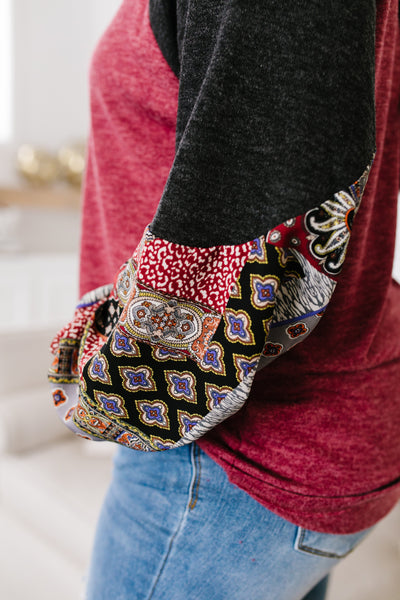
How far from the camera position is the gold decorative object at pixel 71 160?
9.73 feet

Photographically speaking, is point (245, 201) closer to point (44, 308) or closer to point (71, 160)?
point (44, 308)

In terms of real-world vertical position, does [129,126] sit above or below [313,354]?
above

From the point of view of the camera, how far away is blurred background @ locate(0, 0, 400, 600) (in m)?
1.35

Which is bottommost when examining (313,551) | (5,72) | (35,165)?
(35,165)

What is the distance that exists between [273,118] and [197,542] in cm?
38

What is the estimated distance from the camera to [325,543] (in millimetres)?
536

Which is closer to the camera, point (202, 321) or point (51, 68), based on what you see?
point (202, 321)

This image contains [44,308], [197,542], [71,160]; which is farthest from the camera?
[71,160]

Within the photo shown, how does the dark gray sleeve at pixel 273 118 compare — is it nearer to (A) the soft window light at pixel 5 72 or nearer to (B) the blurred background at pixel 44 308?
(B) the blurred background at pixel 44 308

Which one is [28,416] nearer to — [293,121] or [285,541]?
[285,541]

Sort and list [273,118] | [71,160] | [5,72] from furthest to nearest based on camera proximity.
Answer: [71,160]
[5,72]
[273,118]

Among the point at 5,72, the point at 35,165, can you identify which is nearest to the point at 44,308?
the point at 35,165

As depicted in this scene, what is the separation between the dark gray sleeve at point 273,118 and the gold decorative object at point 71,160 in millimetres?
2722

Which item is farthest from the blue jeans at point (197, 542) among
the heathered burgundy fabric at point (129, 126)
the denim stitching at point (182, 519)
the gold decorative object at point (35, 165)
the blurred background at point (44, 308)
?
the gold decorative object at point (35, 165)
